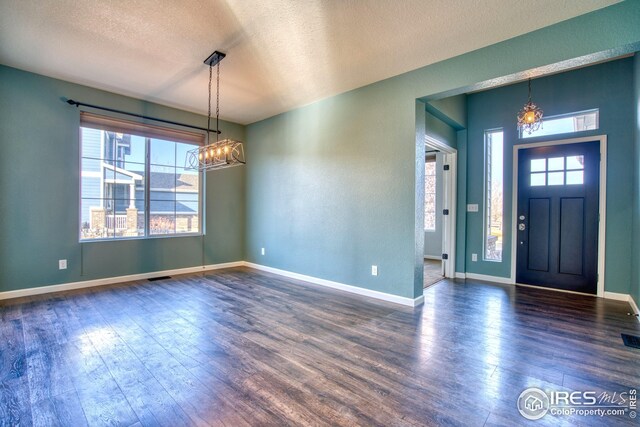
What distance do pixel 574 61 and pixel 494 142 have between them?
246 centimetres

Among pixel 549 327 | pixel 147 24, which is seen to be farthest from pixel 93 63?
pixel 549 327

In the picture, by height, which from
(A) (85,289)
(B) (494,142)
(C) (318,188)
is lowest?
(A) (85,289)

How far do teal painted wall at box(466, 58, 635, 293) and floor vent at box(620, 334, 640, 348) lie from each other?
1.55 metres

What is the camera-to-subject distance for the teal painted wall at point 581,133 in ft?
12.5

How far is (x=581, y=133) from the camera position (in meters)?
4.13

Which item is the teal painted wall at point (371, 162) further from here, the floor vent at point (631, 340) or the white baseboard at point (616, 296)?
the white baseboard at point (616, 296)

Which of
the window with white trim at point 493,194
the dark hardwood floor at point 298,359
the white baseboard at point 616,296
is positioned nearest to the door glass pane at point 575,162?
the window with white trim at point 493,194

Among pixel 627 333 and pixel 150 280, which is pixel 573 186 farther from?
pixel 150 280

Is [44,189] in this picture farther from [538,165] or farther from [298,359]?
[538,165]

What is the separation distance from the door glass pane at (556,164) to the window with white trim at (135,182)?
231 inches

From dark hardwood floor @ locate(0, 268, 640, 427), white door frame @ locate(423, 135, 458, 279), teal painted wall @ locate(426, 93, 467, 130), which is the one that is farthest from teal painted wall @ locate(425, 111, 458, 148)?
dark hardwood floor @ locate(0, 268, 640, 427)

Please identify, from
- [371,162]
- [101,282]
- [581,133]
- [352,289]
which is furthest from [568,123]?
[101,282]

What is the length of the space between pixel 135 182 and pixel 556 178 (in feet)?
21.6

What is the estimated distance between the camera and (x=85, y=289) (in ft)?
13.6
